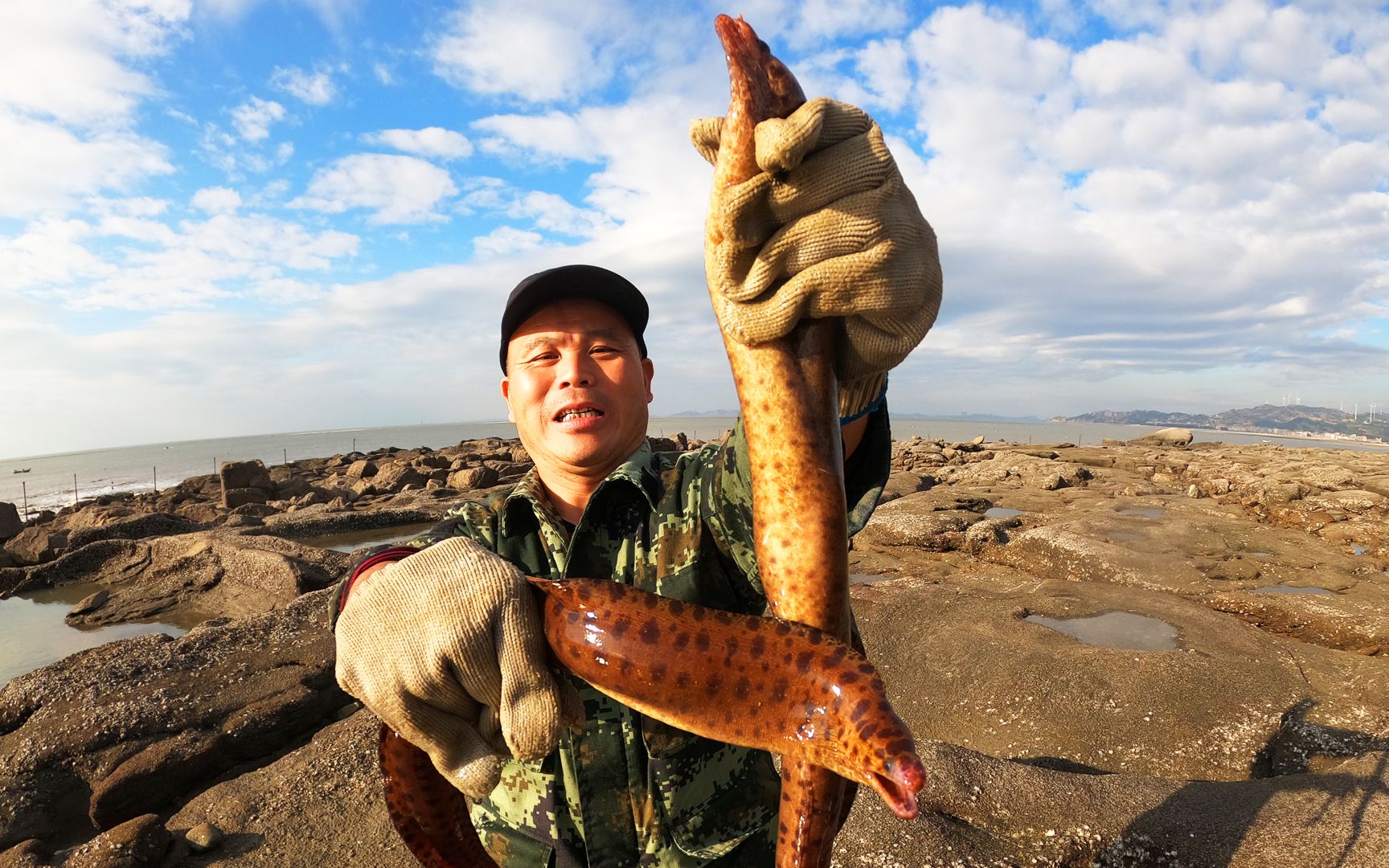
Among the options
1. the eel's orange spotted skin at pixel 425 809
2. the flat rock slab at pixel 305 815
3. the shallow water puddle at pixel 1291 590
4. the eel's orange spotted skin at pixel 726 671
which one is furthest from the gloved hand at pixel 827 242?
the shallow water puddle at pixel 1291 590

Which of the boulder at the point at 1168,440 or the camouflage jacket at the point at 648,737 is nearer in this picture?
the camouflage jacket at the point at 648,737

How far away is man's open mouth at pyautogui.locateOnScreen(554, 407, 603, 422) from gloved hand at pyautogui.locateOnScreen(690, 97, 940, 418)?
922 mm

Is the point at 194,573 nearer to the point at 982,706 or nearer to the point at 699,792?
the point at 982,706

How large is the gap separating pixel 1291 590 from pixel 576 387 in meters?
11.7

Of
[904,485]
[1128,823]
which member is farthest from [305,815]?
[904,485]

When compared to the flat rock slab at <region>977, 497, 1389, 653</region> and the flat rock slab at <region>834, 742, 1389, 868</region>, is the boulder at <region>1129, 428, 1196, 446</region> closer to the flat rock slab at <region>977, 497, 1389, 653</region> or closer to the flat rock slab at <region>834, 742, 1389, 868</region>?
the flat rock slab at <region>977, 497, 1389, 653</region>

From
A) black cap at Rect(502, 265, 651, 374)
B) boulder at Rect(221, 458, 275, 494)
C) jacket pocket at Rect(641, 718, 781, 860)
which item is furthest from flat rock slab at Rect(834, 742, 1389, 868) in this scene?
boulder at Rect(221, 458, 275, 494)

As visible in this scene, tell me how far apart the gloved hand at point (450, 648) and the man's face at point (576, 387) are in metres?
0.80

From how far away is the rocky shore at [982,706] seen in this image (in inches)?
160

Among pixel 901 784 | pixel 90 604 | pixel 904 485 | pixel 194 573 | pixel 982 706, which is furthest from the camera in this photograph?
pixel 904 485

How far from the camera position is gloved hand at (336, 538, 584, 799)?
1763 millimetres

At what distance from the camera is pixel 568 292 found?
2.73m

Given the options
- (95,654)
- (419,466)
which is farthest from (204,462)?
(95,654)

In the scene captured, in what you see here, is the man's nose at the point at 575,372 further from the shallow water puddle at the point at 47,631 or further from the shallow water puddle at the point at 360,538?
the shallow water puddle at the point at 360,538
